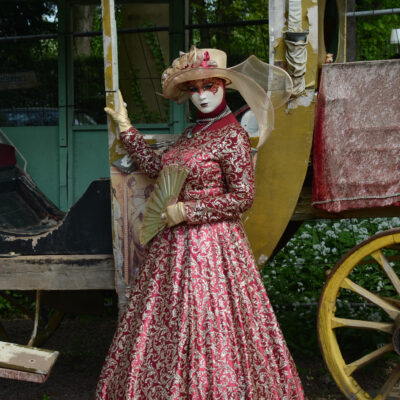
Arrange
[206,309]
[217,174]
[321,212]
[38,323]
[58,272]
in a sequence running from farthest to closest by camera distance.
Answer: [38,323] → [58,272] → [321,212] → [217,174] → [206,309]

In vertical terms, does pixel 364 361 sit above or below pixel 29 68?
below

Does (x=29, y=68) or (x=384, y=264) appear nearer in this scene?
(x=384, y=264)

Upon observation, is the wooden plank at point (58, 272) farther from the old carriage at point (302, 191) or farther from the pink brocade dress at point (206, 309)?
the pink brocade dress at point (206, 309)

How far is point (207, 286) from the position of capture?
2.92m

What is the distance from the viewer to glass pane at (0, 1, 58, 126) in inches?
220

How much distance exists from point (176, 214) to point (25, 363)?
3.31 ft

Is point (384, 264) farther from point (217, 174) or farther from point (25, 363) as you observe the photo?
point (25, 363)

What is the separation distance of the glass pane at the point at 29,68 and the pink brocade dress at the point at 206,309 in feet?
9.33

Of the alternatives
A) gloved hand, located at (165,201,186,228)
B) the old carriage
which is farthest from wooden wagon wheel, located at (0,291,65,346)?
gloved hand, located at (165,201,186,228)

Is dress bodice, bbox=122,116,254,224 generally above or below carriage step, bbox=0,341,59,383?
above

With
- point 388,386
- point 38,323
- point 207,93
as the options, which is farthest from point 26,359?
point 388,386

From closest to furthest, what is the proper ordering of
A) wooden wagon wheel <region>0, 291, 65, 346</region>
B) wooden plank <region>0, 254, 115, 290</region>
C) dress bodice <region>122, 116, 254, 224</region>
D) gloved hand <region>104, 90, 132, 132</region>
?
dress bodice <region>122, 116, 254, 224</region> → gloved hand <region>104, 90, 132, 132</region> → wooden plank <region>0, 254, 115, 290</region> → wooden wagon wheel <region>0, 291, 65, 346</region>

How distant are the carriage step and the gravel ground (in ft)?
2.42

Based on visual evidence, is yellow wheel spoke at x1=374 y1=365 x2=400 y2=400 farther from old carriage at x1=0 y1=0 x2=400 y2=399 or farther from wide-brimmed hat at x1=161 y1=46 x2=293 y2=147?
wide-brimmed hat at x1=161 y1=46 x2=293 y2=147
